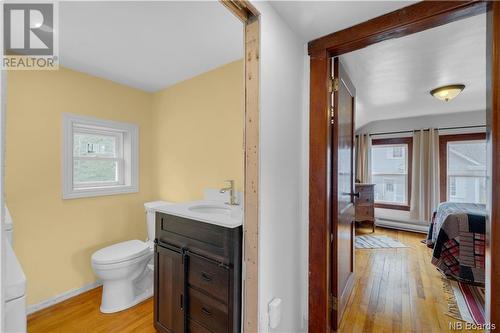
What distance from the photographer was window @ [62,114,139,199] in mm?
2162

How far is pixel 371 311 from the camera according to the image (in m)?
1.94

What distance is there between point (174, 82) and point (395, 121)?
4.27 meters

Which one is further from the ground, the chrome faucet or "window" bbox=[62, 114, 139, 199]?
"window" bbox=[62, 114, 139, 199]

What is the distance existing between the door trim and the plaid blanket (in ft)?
8.54

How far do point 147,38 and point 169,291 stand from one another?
1.86 m

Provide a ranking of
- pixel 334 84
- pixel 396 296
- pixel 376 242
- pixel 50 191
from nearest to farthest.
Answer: pixel 334 84
pixel 50 191
pixel 396 296
pixel 376 242

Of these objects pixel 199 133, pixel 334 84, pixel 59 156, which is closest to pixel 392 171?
pixel 334 84

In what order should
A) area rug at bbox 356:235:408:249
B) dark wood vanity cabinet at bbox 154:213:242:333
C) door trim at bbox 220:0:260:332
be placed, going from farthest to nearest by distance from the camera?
area rug at bbox 356:235:408:249, dark wood vanity cabinet at bbox 154:213:242:333, door trim at bbox 220:0:260:332

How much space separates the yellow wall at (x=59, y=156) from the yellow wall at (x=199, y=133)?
0.01m

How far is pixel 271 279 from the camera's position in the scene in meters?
1.17

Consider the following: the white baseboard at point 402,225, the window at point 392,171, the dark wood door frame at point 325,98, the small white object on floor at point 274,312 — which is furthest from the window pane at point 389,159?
the small white object on floor at point 274,312

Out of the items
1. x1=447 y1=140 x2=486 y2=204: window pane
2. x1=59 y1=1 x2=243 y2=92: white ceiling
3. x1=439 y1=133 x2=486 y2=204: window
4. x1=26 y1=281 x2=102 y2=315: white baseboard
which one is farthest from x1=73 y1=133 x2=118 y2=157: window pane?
x1=447 y1=140 x2=486 y2=204: window pane

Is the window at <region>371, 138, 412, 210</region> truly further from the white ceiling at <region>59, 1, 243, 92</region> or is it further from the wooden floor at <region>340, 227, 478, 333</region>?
the white ceiling at <region>59, 1, 243, 92</region>

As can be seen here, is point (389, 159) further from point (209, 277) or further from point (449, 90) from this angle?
point (209, 277)
